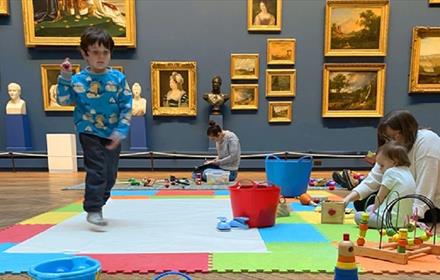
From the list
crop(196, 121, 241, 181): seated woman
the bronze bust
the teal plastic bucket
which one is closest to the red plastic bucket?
the teal plastic bucket

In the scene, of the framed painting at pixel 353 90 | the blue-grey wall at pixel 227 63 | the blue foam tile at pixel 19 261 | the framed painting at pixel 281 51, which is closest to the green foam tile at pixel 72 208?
the blue foam tile at pixel 19 261

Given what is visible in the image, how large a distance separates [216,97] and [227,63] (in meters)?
0.50

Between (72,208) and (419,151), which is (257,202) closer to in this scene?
(419,151)

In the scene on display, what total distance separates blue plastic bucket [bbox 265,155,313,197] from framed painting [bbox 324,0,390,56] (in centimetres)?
244

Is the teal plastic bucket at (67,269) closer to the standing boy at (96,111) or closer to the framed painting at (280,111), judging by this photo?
the standing boy at (96,111)

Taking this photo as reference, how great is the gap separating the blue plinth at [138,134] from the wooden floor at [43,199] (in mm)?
360

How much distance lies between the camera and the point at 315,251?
135cm

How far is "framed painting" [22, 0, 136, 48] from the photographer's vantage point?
4.43 metres

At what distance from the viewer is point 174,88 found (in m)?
4.57

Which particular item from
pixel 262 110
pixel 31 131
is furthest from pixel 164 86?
pixel 31 131

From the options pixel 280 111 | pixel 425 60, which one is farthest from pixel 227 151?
pixel 425 60

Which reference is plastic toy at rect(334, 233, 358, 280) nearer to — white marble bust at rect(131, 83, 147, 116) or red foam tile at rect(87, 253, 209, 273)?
red foam tile at rect(87, 253, 209, 273)

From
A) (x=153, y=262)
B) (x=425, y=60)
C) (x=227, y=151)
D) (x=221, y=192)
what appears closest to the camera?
(x=153, y=262)

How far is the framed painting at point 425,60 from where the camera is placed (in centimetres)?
448
